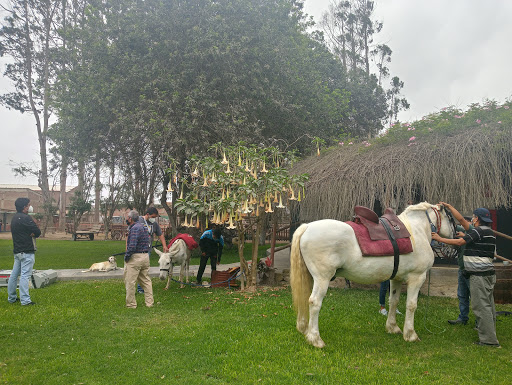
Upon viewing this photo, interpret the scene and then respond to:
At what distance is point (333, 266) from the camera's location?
→ 4863 millimetres

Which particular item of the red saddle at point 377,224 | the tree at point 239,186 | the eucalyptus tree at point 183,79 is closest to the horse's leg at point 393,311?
the red saddle at point 377,224

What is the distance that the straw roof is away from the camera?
7516 mm

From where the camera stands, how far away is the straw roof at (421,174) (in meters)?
7.52

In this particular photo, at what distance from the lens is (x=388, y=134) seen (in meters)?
9.77

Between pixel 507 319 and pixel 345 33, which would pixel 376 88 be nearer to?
pixel 345 33

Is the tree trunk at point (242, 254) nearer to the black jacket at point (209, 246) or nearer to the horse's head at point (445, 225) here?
the black jacket at point (209, 246)

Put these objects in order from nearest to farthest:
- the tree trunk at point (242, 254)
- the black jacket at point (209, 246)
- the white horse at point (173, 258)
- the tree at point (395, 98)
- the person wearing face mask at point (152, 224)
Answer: the person wearing face mask at point (152, 224) → the white horse at point (173, 258) → the tree trunk at point (242, 254) → the black jacket at point (209, 246) → the tree at point (395, 98)

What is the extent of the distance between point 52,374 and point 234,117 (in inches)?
407

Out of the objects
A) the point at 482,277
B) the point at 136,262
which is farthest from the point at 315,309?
the point at 136,262

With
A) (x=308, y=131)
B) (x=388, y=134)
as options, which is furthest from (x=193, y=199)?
(x=308, y=131)

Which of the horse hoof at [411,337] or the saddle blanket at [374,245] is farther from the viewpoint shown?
the horse hoof at [411,337]

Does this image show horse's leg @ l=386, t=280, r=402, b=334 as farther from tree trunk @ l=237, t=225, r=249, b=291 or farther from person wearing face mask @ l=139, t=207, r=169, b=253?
person wearing face mask @ l=139, t=207, r=169, b=253

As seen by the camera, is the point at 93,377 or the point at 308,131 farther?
the point at 308,131

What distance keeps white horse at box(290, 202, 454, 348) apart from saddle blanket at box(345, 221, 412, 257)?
0.23 ft
